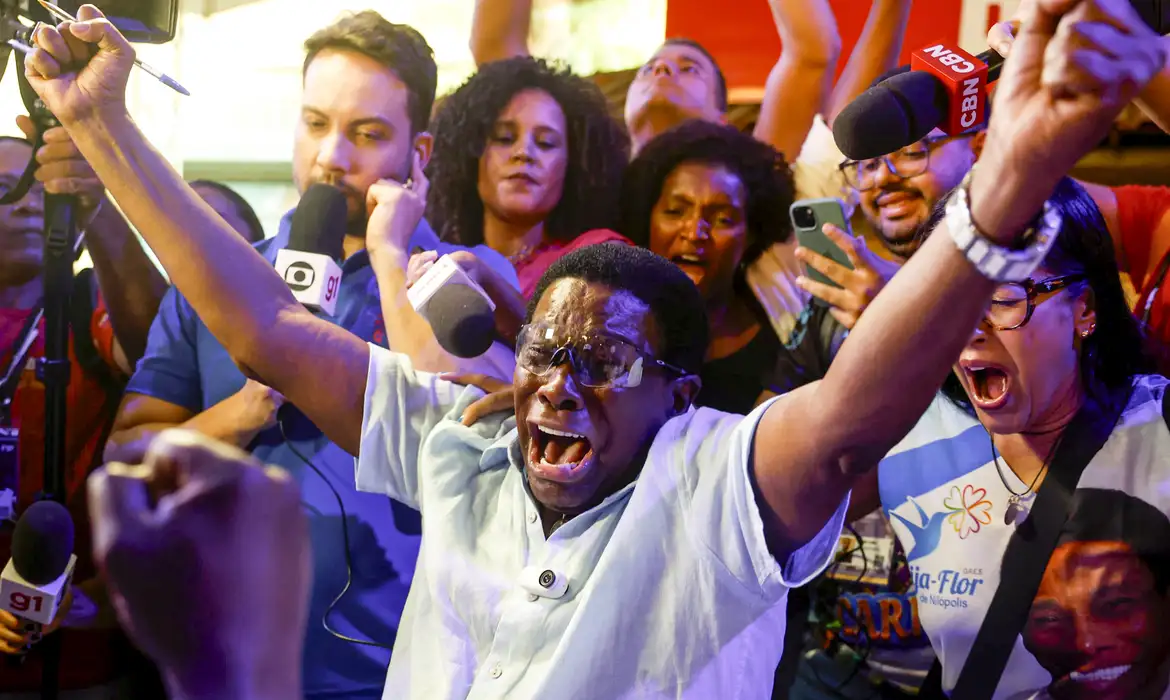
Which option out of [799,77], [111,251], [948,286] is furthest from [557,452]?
[111,251]

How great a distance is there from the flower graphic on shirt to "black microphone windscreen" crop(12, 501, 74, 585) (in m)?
1.89

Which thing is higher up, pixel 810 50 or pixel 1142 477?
pixel 810 50

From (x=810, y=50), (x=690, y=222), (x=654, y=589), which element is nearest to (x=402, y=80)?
(x=690, y=222)

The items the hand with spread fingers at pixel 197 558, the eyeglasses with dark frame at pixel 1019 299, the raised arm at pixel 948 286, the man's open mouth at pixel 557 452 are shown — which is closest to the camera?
the raised arm at pixel 948 286

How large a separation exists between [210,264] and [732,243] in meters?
1.02

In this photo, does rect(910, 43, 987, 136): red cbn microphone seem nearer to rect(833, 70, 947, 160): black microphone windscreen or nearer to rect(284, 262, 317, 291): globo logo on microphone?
rect(833, 70, 947, 160): black microphone windscreen

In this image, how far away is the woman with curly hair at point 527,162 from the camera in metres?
2.40

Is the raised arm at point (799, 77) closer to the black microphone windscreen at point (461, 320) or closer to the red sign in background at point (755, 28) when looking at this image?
the red sign in background at point (755, 28)

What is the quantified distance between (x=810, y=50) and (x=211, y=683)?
1694mm

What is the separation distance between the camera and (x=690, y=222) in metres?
2.29

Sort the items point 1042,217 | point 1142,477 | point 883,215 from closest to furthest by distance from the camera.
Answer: point 1042,217 → point 1142,477 → point 883,215

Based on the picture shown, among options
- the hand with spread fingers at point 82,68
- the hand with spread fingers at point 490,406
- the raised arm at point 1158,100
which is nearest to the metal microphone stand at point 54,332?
the hand with spread fingers at point 82,68

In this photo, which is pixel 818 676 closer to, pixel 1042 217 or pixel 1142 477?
pixel 1142 477

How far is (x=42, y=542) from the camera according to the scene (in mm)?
2475
